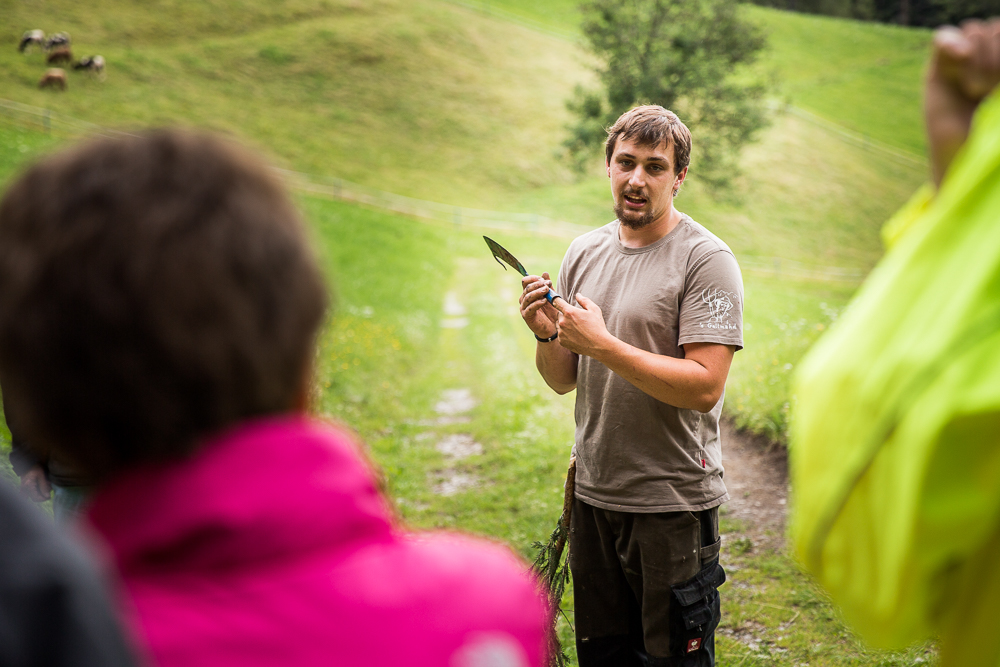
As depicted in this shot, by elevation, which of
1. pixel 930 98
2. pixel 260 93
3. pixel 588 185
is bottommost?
pixel 588 185

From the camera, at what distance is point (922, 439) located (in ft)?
2.82

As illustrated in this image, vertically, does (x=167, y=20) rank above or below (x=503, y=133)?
above

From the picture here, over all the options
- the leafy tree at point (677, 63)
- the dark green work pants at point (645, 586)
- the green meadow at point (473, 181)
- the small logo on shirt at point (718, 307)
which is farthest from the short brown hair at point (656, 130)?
the leafy tree at point (677, 63)

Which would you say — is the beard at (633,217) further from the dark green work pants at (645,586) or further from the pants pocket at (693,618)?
the pants pocket at (693,618)

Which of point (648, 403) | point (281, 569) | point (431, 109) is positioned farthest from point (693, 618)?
point (431, 109)

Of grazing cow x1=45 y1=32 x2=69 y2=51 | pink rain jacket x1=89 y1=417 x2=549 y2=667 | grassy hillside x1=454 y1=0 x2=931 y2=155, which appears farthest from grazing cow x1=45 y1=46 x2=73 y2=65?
pink rain jacket x1=89 y1=417 x2=549 y2=667

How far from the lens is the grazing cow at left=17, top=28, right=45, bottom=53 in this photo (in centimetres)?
2602

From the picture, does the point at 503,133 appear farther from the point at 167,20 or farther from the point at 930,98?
the point at 930,98

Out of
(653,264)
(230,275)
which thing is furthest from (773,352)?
(230,275)

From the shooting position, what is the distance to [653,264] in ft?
8.96

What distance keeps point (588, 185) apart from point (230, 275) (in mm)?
32482

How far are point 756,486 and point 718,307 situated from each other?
15.8ft

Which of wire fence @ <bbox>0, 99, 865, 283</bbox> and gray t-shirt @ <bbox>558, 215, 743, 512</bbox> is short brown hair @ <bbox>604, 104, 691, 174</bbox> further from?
wire fence @ <bbox>0, 99, 865, 283</bbox>

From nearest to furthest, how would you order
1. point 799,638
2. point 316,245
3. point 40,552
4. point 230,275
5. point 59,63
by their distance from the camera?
point 40,552 → point 230,275 → point 316,245 → point 799,638 → point 59,63
